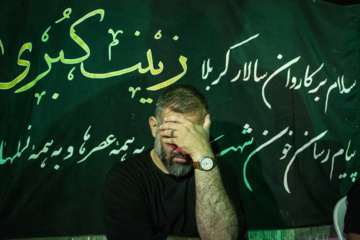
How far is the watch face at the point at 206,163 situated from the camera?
1.18 metres

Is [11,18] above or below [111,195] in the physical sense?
above

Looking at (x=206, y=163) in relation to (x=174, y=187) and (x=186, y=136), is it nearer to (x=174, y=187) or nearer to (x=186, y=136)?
(x=186, y=136)

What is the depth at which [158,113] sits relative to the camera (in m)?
1.39

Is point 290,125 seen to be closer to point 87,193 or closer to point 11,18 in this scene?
point 87,193

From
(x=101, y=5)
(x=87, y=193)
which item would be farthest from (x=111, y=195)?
(x=101, y=5)

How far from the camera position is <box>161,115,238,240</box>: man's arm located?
1140mm

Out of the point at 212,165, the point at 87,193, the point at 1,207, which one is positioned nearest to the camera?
the point at 212,165

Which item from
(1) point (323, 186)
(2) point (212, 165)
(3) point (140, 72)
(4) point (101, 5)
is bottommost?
(1) point (323, 186)

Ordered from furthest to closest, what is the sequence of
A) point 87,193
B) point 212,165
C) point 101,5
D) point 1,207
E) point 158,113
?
point 101,5 → point 87,193 → point 1,207 → point 158,113 → point 212,165

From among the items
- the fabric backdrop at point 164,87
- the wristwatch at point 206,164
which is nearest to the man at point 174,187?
the wristwatch at point 206,164

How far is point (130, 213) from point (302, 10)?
6.25ft

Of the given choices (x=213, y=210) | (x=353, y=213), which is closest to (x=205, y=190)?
(x=213, y=210)

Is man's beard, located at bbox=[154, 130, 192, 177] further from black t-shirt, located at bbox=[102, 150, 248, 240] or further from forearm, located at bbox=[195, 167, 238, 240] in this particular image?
forearm, located at bbox=[195, 167, 238, 240]

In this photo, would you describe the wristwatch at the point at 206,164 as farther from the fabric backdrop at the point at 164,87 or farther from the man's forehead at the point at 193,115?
the fabric backdrop at the point at 164,87
